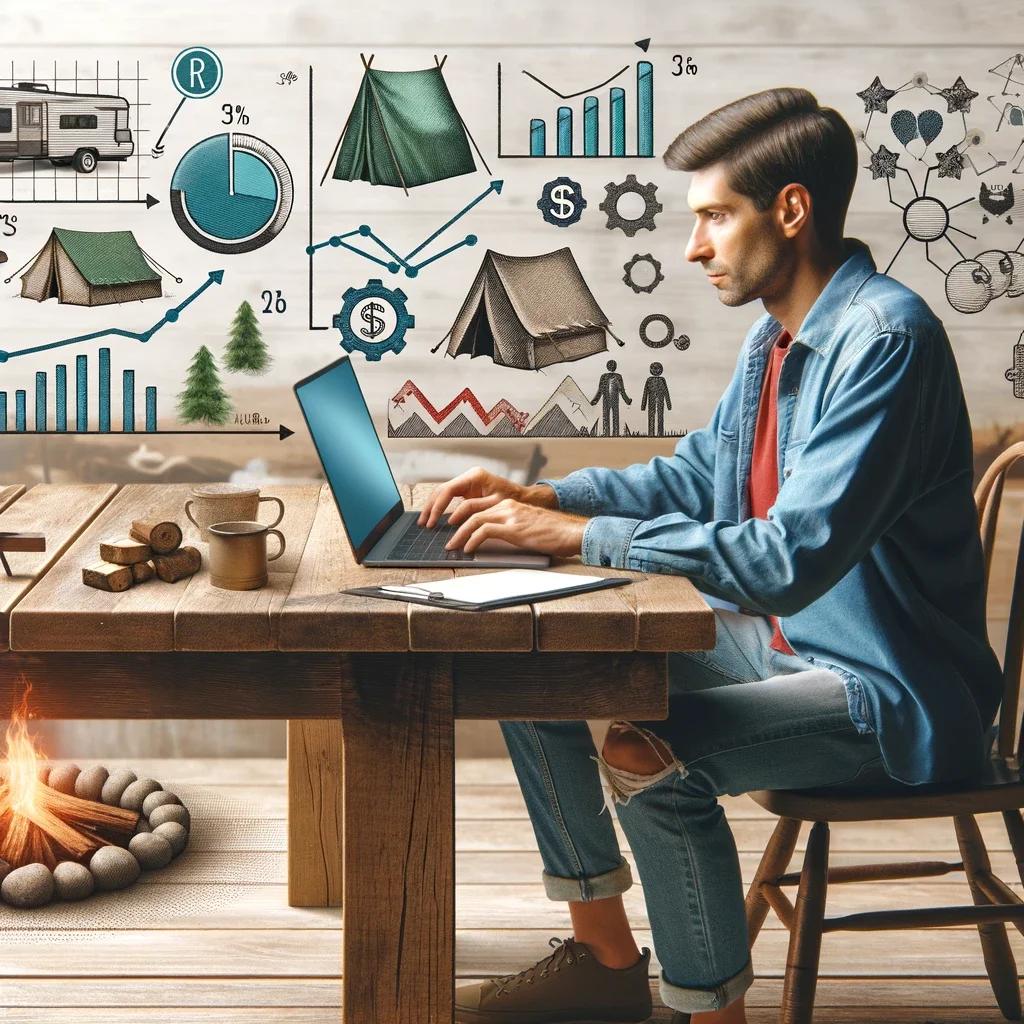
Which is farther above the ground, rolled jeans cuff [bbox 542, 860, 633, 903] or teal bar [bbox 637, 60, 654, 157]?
teal bar [bbox 637, 60, 654, 157]

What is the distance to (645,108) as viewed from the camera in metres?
2.90

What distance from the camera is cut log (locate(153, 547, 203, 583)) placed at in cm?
159

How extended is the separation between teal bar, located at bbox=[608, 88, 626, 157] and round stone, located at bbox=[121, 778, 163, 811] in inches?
69.8

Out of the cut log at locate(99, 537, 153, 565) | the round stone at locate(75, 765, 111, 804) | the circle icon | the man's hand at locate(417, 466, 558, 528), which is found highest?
the circle icon

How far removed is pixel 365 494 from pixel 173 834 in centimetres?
113

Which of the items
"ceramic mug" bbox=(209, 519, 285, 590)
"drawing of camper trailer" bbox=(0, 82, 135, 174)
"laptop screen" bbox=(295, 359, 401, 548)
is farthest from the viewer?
"drawing of camper trailer" bbox=(0, 82, 135, 174)

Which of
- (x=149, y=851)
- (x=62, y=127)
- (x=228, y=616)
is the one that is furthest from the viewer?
(x=62, y=127)

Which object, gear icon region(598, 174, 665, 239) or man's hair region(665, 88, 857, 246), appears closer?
man's hair region(665, 88, 857, 246)

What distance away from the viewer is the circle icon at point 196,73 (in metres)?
2.87

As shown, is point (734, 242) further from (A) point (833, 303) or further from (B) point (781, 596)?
(B) point (781, 596)

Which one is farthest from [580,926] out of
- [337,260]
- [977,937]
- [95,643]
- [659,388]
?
[337,260]

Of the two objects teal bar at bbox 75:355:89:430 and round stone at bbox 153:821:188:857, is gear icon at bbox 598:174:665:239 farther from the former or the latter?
round stone at bbox 153:821:188:857

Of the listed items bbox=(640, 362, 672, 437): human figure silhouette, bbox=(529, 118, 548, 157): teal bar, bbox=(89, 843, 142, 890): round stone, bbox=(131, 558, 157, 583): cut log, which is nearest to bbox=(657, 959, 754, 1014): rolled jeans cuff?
bbox=(131, 558, 157, 583): cut log

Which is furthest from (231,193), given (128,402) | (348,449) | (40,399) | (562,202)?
(348,449)
